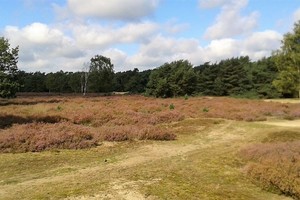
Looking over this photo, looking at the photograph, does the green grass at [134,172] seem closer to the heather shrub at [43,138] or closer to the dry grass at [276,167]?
the dry grass at [276,167]

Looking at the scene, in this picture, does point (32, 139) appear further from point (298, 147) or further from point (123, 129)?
point (298, 147)

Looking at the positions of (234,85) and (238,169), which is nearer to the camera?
(238,169)

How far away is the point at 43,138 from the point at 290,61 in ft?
137

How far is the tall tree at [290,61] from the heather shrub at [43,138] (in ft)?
126

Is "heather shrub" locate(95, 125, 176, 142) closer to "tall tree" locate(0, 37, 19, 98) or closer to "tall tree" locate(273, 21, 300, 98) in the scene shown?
"tall tree" locate(0, 37, 19, 98)

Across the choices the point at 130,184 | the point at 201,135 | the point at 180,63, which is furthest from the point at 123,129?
the point at 180,63

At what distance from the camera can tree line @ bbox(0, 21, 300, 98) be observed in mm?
44000

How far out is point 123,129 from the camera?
18969 mm

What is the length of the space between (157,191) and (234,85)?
2686 inches

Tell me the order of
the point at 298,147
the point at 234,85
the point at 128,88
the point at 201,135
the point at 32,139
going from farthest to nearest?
the point at 128,88 < the point at 234,85 < the point at 201,135 < the point at 32,139 < the point at 298,147

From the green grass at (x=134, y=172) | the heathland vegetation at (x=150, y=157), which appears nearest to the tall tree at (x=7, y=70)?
the heathland vegetation at (x=150, y=157)

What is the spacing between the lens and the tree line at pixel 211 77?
4400cm

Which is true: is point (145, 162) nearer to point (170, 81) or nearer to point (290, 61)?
point (290, 61)

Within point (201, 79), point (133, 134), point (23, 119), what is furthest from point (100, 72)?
point (133, 134)
